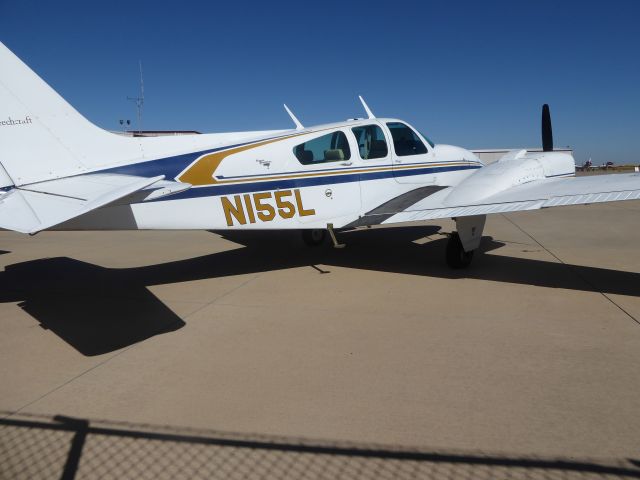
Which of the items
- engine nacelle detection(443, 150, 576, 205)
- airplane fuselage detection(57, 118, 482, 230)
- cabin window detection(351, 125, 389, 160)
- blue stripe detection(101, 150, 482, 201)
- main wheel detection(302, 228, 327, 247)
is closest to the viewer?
blue stripe detection(101, 150, 482, 201)

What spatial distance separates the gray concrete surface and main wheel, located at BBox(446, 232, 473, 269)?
19 cm

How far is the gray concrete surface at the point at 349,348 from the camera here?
2.96m

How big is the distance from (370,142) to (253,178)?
2.31 m

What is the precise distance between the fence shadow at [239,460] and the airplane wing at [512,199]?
3.99 m

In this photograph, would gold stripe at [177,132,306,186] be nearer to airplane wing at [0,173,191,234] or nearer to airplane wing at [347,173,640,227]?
airplane wing at [0,173,191,234]

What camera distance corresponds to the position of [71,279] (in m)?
7.25

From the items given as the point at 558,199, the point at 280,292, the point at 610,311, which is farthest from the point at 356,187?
the point at 610,311

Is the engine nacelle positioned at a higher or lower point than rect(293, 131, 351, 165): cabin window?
lower

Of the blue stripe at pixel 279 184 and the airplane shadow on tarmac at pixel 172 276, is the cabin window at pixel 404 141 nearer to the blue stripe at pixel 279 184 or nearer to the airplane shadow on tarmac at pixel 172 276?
the blue stripe at pixel 279 184

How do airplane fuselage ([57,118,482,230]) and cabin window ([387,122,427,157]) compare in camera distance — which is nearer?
airplane fuselage ([57,118,482,230])

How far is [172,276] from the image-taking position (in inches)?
291

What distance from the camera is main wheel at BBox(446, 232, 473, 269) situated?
7.04 meters

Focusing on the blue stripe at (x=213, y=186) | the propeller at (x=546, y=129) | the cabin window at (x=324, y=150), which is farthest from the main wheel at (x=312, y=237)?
the propeller at (x=546, y=129)

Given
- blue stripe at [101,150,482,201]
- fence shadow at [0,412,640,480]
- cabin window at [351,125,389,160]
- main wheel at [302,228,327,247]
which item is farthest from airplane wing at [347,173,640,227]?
fence shadow at [0,412,640,480]
